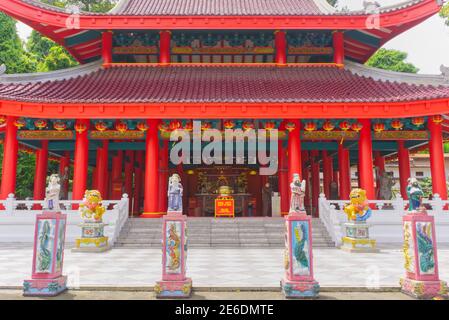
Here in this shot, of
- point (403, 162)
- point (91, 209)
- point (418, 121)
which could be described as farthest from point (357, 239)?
point (91, 209)

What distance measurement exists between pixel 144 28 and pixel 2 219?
959 cm

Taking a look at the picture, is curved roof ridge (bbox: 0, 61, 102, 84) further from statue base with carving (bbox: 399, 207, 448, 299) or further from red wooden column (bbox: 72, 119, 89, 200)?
statue base with carving (bbox: 399, 207, 448, 299)

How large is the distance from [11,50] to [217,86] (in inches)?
746

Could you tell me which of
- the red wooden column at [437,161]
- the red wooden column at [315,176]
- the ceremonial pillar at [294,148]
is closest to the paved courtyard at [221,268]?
the red wooden column at [437,161]

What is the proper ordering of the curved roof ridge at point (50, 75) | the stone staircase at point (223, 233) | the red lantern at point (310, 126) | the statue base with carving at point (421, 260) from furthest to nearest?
the curved roof ridge at point (50, 75) < the red lantern at point (310, 126) < the stone staircase at point (223, 233) < the statue base with carving at point (421, 260)

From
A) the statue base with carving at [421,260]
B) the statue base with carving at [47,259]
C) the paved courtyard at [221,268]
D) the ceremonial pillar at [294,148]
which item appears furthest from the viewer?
the ceremonial pillar at [294,148]

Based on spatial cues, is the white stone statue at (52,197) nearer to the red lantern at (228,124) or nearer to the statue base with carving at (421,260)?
the statue base with carving at (421,260)

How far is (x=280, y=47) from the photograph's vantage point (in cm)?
1583

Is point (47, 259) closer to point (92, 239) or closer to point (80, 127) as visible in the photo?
point (92, 239)

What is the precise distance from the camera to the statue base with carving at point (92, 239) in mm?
10039

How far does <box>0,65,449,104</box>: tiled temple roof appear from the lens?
1246 cm

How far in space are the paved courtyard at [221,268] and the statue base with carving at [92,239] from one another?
0.31 m

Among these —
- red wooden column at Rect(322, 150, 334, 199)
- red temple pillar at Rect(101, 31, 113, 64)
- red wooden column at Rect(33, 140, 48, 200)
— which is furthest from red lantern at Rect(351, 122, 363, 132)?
red wooden column at Rect(33, 140, 48, 200)

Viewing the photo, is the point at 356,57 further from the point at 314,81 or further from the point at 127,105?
the point at 127,105
